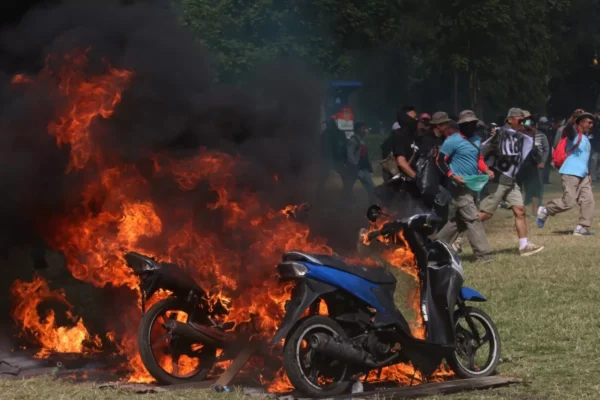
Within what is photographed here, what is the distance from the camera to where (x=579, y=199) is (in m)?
18.4

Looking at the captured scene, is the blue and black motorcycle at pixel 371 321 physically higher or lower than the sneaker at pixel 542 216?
higher

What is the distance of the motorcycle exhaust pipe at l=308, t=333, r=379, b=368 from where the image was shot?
22.6 ft

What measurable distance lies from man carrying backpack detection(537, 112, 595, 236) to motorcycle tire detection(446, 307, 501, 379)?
421 inches

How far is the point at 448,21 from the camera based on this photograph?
43000 millimetres

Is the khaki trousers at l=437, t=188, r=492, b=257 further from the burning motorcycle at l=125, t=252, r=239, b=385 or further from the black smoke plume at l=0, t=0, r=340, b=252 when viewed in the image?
the burning motorcycle at l=125, t=252, r=239, b=385

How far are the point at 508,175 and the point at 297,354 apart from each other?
9.67 m

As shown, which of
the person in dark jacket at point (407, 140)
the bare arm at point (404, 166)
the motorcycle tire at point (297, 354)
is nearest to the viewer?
the motorcycle tire at point (297, 354)

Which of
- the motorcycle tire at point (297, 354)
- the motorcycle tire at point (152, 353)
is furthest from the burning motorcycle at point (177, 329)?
the motorcycle tire at point (297, 354)

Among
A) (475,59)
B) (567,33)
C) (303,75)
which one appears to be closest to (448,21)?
(475,59)

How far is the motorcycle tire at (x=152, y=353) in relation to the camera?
7.42 meters

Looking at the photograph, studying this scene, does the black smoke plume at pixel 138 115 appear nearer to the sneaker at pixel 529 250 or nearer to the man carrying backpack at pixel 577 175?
the sneaker at pixel 529 250

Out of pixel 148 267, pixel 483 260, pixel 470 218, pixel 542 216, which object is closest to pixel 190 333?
pixel 148 267

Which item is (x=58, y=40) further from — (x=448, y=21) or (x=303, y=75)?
(x=448, y=21)

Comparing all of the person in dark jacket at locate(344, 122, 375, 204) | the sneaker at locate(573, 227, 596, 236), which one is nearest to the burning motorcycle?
the sneaker at locate(573, 227, 596, 236)
